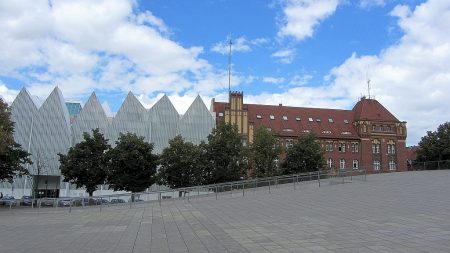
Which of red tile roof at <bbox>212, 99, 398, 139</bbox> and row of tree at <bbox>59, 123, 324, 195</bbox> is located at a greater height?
red tile roof at <bbox>212, 99, 398, 139</bbox>

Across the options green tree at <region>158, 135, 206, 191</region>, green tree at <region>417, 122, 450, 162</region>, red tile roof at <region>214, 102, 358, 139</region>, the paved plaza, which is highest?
red tile roof at <region>214, 102, 358, 139</region>

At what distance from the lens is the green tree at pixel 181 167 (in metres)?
41.8

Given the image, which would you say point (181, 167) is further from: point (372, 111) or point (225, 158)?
point (372, 111)

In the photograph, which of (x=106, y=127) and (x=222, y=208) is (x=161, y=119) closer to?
(x=106, y=127)

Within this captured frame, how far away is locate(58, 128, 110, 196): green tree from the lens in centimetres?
4078

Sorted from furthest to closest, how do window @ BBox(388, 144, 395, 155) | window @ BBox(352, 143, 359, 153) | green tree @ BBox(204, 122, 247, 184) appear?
window @ BBox(388, 144, 395, 155) → window @ BBox(352, 143, 359, 153) → green tree @ BBox(204, 122, 247, 184)

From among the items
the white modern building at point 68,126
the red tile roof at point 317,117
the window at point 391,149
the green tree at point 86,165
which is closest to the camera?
the green tree at point 86,165

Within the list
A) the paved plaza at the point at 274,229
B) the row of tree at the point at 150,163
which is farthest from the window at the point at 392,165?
the paved plaza at the point at 274,229

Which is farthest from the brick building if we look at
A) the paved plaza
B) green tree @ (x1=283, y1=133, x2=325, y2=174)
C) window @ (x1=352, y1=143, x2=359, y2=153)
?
the paved plaza

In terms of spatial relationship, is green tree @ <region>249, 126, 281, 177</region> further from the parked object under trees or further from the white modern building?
the white modern building

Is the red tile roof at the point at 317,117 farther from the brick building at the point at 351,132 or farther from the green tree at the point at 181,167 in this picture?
the green tree at the point at 181,167

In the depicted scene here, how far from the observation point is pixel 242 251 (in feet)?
36.1

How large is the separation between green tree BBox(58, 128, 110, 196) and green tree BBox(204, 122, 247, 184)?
10075 mm

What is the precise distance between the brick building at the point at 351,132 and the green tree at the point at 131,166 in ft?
137
